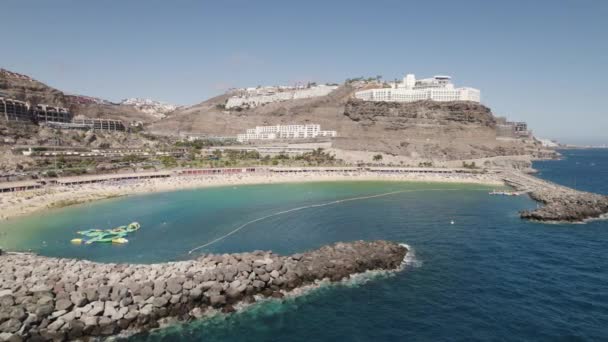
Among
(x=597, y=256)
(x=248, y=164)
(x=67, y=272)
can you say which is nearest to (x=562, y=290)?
(x=597, y=256)

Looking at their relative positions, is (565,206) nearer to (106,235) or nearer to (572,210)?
(572,210)

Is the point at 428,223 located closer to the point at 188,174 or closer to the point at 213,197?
the point at 213,197

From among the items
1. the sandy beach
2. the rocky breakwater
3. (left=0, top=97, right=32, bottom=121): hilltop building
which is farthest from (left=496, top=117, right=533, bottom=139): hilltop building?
(left=0, top=97, right=32, bottom=121): hilltop building

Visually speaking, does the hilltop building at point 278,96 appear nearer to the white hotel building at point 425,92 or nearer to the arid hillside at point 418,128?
the arid hillside at point 418,128

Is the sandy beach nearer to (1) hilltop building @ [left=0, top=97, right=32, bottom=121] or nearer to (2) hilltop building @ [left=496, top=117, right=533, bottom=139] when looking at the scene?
(1) hilltop building @ [left=0, top=97, right=32, bottom=121]

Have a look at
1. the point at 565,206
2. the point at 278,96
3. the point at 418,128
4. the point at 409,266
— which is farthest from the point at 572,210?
the point at 278,96

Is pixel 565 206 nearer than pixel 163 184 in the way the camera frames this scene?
Yes

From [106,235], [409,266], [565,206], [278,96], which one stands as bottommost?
[409,266]

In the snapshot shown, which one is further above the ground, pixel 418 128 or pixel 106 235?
pixel 418 128

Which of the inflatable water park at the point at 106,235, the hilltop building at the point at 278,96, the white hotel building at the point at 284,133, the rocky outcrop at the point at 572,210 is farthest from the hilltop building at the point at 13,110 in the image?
the rocky outcrop at the point at 572,210
